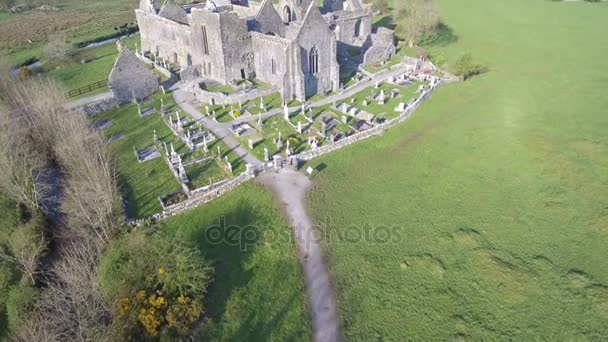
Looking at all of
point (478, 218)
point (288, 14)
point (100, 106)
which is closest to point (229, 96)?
point (100, 106)

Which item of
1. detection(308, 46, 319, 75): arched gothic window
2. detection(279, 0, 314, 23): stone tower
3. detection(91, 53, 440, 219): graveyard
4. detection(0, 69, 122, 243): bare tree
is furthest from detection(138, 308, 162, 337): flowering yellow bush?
detection(279, 0, 314, 23): stone tower

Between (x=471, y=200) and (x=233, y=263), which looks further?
(x=471, y=200)

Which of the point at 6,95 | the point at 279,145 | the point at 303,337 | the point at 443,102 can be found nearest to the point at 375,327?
the point at 303,337

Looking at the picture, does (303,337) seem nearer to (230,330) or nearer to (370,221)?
(230,330)

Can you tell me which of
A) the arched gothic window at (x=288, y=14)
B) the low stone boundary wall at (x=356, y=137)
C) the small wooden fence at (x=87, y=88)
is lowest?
the low stone boundary wall at (x=356, y=137)

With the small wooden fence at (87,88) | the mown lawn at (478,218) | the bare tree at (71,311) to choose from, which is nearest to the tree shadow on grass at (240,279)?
the mown lawn at (478,218)

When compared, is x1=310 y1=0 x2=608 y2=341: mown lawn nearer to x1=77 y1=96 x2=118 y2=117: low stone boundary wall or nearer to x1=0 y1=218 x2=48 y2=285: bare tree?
x1=0 y1=218 x2=48 y2=285: bare tree

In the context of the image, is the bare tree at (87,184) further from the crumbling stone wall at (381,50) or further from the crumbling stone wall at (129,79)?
the crumbling stone wall at (381,50)
